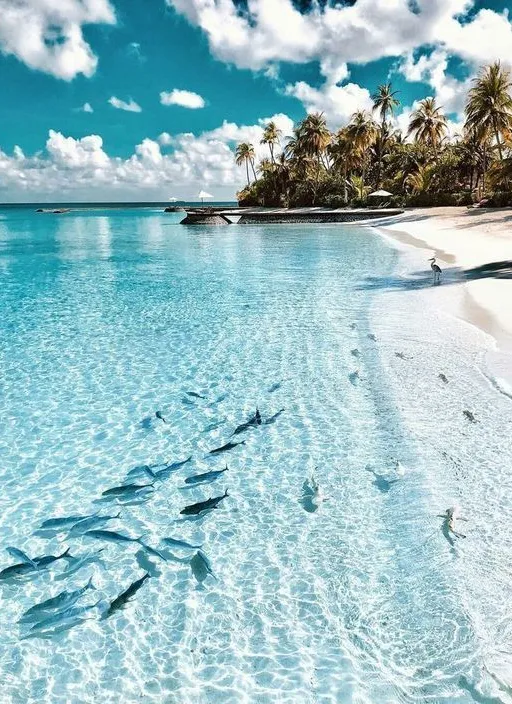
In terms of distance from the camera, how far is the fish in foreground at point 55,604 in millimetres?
3926

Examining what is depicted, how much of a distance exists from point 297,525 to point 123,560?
1.60 metres

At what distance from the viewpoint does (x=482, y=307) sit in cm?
1219

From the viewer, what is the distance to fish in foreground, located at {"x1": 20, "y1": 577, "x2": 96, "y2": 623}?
393 cm

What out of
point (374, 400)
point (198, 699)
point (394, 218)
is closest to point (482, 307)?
point (374, 400)

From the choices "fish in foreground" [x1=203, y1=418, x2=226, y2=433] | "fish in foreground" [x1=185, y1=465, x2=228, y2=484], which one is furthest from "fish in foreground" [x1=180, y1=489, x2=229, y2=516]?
"fish in foreground" [x1=203, y1=418, x2=226, y2=433]

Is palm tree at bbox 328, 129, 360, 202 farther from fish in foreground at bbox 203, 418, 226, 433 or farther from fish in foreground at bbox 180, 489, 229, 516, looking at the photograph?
fish in foreground at bbox 180, 489, 229, 516

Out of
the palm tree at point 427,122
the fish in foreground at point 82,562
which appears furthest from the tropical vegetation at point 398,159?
the fish in foreground at point 82,562

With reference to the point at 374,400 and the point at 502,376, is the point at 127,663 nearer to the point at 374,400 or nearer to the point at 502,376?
the point at 374,400

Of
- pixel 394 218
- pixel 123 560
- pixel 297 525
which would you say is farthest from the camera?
pixel 394 218

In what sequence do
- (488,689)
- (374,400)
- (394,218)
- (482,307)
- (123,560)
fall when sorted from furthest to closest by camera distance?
1. (394,218)
2. (482,307)
3. (374,400)
4. (123,560)
5. (488,689)

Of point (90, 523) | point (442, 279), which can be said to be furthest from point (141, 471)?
point (442, 279)

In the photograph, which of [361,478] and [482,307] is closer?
[361,478]

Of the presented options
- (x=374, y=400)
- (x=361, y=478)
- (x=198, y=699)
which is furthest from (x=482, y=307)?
(x=198, y=699)

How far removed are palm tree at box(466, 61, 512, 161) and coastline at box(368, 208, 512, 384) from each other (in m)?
8.04
